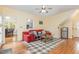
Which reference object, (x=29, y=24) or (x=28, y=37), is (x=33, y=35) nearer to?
(x=28, y=37)

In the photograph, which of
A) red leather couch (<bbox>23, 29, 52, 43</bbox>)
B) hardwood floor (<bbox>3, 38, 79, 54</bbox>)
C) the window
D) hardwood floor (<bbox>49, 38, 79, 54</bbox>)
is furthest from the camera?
hardwood floor (<bbox>49, 38, 79, 54</bbox>)

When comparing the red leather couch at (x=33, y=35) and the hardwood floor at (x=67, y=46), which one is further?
the hardwood floor at (x=67, y=46)

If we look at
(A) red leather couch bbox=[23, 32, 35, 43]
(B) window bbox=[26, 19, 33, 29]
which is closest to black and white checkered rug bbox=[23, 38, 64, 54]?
(A) red leather couch bbox=[23, 32, 35, 43]

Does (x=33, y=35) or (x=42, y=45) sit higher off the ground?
(x=33, y=35)

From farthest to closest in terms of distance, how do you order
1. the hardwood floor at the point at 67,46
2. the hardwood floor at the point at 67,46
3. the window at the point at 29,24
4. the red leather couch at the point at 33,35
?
the hardwood floor at the point at 67,46, the hardwood floor at the point at 67,46, the red leather couch at the point at 33,35, the window at the point at 29,24

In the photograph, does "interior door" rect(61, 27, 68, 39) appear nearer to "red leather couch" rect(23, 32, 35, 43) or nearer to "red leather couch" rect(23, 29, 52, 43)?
"red leather couch" rect(23, 29, 52, 43)

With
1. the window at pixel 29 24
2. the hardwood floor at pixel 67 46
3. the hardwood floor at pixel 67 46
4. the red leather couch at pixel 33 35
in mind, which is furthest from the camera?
the hardwood floor at pixel 67 46

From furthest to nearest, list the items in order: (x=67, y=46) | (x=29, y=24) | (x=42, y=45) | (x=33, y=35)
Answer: (x=67, y=46), (x=42, y=45), (x=33, y=35), (x=29, y=24)

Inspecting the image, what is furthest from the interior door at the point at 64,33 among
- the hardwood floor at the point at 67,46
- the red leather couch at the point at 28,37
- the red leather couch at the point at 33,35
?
the red leather couch at the point at 28,37

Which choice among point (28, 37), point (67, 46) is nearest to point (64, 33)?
point (67, 46)

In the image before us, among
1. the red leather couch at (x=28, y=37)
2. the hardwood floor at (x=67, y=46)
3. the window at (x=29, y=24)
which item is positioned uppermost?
the window at (x=29, y=24)

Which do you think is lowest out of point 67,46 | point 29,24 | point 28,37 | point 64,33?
point 67,46

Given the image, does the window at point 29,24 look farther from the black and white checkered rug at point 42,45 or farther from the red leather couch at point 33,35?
the black and white checkered rug at point 42,45
